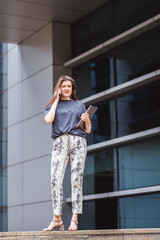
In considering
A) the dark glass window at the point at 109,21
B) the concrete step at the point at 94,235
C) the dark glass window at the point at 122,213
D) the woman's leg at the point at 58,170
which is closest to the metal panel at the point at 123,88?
the dark glass window at the point at 109,21

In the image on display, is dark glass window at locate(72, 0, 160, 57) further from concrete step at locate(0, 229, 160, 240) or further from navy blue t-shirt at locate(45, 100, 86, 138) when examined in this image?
concrete step at locate(0, 229, 160, 240)

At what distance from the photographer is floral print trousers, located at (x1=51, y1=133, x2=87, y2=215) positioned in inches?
297

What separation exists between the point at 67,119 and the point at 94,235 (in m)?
1.81

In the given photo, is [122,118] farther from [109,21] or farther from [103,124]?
[109,21]

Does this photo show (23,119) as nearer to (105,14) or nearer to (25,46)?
(25,46)

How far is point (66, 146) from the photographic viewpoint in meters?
7.65

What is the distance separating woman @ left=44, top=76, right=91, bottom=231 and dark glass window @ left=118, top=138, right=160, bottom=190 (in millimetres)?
2996

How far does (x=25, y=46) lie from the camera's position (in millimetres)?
14570

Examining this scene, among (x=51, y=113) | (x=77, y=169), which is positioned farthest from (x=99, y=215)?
(x=51, y=113)

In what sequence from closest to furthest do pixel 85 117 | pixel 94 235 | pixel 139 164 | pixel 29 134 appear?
pixel 94 235 → pixel 85 117 → pixel 139 164 → pixel 29 134

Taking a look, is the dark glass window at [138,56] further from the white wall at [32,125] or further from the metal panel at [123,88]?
the white wall at [32,125]

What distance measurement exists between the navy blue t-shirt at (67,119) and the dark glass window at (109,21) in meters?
3.99

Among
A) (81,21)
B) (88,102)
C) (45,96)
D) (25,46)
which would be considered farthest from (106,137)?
(25,46)

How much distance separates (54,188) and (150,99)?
3799 mm
